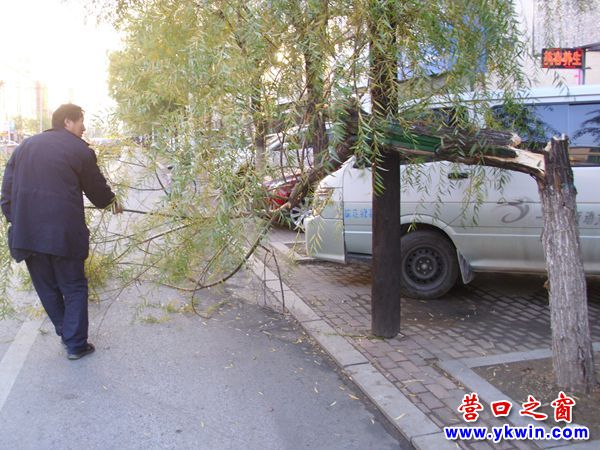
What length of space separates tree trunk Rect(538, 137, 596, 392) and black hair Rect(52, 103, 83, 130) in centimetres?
354

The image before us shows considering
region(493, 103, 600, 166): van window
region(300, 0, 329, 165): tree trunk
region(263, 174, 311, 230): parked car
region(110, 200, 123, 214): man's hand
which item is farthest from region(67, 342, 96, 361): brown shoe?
region(493, 103, 600, 166): van window

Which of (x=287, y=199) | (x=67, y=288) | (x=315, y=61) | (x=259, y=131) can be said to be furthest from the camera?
(x=287, y=199)

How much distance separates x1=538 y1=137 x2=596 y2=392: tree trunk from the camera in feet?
12.2

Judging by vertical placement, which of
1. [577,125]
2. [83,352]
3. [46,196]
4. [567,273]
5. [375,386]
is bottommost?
[375,386]

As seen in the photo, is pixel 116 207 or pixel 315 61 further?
pixel 116 207

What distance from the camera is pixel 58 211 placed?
431cm

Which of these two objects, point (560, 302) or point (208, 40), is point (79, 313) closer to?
point (208, 40)

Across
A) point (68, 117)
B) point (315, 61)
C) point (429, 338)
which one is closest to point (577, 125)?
point (429, 338)

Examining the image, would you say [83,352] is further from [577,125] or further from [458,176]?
[577,125]

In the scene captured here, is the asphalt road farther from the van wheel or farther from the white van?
the van wheel

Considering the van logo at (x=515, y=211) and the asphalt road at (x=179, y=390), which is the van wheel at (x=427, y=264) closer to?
the van logo at (x=515, y=211)

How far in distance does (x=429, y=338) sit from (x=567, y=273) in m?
1.51

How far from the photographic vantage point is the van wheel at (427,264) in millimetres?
5805

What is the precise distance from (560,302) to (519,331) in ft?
4.83
